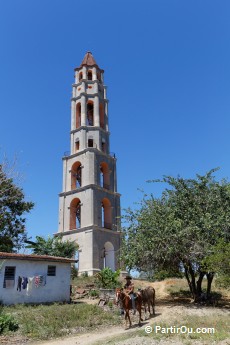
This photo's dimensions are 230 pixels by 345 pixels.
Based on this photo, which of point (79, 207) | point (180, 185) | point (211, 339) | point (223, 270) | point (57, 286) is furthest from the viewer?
point (79, 207)

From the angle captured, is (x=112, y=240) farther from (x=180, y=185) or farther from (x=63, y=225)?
(x=180, y=185)

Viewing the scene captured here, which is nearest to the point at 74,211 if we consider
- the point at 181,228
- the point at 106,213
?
the point at 106,213

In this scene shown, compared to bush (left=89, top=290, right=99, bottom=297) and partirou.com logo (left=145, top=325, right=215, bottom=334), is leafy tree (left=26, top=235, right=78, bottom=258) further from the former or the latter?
partirou.com logo (left=145, top=325, right=215, bottom=334)

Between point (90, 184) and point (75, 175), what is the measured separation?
481cm

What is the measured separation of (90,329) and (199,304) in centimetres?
954

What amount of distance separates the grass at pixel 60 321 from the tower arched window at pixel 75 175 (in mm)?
22700

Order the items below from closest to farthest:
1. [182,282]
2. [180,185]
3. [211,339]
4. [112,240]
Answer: [211,339] → [180,185] → [182,282] → [112,240]

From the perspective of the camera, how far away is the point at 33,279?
22.1 meters

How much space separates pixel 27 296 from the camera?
71.3 feet

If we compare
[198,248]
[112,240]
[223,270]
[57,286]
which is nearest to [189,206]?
[198,248]

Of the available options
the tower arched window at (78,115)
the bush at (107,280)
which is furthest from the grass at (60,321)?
the tower arched window at (78,115)

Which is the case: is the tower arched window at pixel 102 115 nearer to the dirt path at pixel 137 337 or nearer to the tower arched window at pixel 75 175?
the tower arched window at pixel 75 175

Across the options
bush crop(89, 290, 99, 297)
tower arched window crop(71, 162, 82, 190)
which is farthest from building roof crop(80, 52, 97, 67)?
bush crop(89, 290, 99, 297)

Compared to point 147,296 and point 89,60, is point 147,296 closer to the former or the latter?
point 147,296
